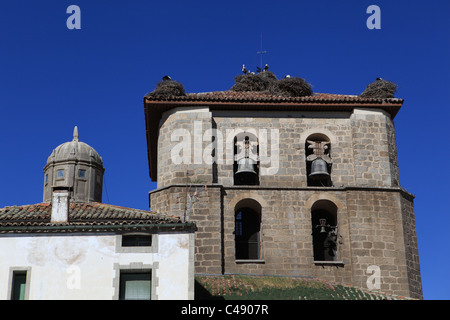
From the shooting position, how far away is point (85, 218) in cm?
2453

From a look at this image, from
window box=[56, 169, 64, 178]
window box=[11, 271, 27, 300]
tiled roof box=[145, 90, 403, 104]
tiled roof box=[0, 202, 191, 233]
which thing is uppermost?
tiled roof box=[145, 90, 403, 104]

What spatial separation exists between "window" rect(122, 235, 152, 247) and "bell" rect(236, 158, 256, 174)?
7351mm

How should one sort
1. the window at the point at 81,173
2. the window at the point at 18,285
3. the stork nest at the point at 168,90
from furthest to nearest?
the window at the point at 81,173 → the stork nest at the point at 168,90 → the window at the point at 18,285

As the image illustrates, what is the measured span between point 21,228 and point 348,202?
11.7m

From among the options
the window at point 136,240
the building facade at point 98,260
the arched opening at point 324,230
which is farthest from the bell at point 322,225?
→ the window at point 136,240

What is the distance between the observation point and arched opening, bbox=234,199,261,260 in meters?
29.6

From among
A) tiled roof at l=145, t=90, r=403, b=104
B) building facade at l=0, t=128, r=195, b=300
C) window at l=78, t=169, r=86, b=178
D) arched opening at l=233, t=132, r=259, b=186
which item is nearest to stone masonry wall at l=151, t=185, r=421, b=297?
arched opening at l=233, t=132, r=259, b=186

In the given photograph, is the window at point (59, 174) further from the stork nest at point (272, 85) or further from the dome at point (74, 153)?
the stork nest at point (272, 85)

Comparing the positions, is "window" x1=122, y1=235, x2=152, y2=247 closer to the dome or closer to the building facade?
the building facade

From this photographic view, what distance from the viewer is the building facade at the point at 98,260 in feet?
73.2

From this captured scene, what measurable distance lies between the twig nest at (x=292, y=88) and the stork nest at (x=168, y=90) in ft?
11.5

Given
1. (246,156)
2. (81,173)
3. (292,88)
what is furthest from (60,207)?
(81,173)
